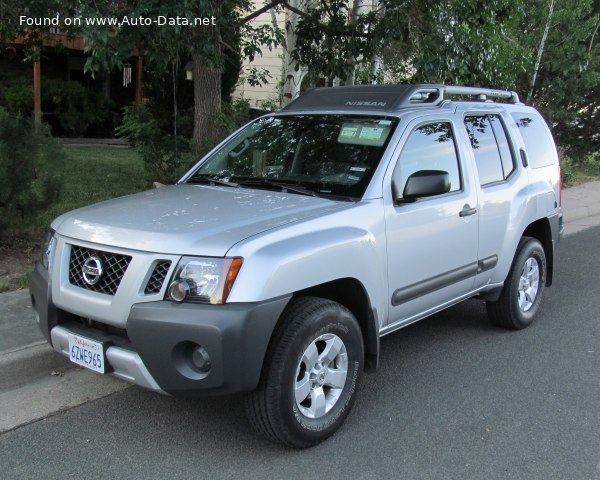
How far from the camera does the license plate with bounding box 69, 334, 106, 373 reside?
3282mm

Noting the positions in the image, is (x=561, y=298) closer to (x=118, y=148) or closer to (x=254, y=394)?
(x=254, y=394)

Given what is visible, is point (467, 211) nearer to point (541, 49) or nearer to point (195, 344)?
point (195, 344)

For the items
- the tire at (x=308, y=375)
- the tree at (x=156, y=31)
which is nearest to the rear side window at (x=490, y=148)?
the tire at (x=308, y=375)

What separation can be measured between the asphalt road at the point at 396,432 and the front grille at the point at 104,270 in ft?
2.97

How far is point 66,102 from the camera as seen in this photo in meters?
18.0

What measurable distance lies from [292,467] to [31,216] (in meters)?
4.27

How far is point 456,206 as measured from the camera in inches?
176

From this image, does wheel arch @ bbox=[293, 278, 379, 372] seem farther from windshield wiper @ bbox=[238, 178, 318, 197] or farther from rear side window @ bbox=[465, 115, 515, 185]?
rear side window @ bbox=[465, 115, 515, 185]

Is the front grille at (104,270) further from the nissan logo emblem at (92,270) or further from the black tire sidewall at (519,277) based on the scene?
the black tire sidewall at (519,277)

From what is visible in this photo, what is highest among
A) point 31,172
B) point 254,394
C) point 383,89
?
point 383,89

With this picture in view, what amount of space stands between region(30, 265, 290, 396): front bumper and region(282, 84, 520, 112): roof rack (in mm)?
1914

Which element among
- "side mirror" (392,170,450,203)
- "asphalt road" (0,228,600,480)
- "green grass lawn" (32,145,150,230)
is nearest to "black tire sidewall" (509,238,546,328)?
"asphalt road" (0,228,600,480)

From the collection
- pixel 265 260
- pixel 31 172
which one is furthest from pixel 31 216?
pixel 265 260

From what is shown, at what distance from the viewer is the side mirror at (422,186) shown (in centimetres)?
396
